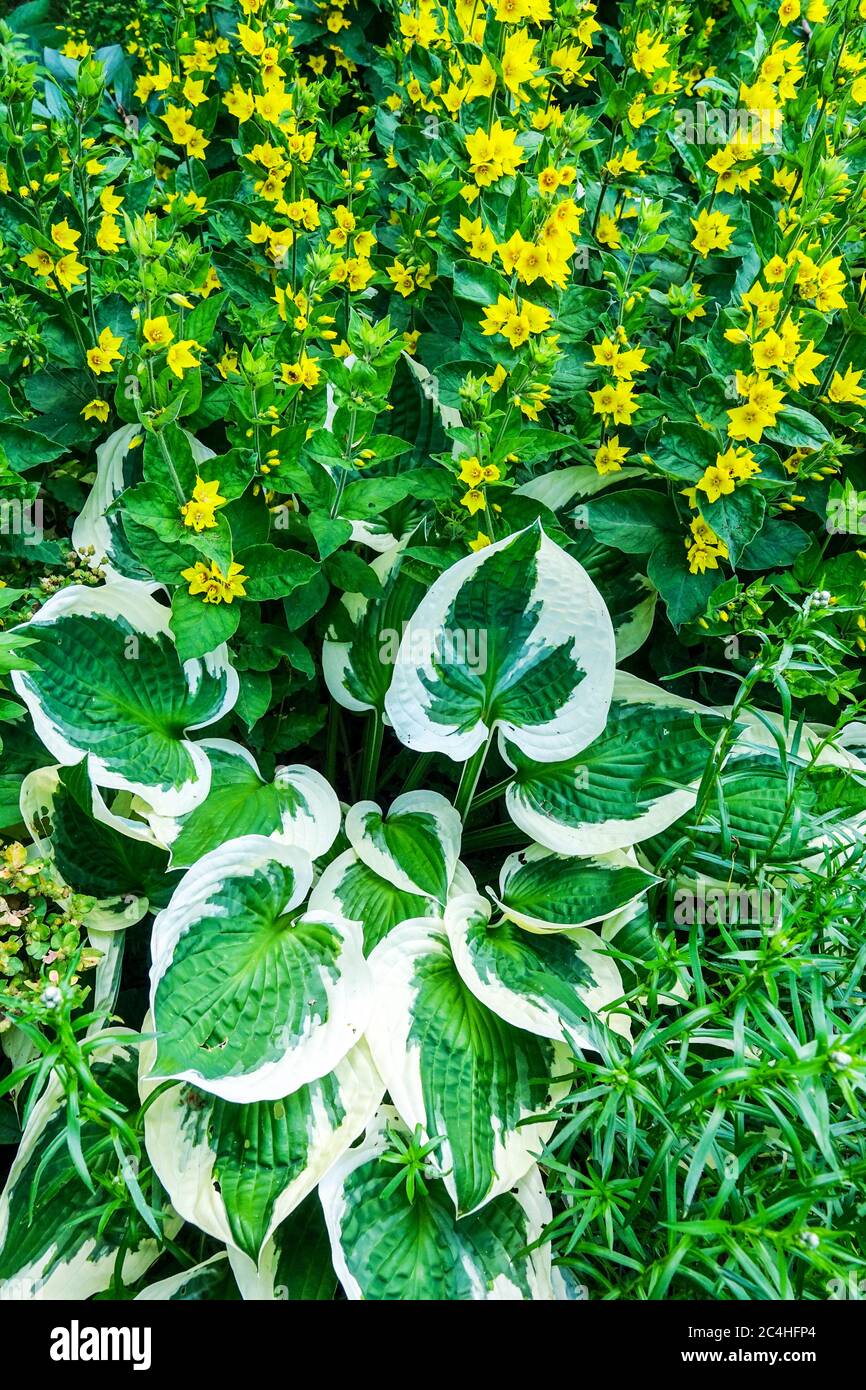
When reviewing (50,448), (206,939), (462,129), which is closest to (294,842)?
(206,939)

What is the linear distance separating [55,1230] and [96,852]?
458mm

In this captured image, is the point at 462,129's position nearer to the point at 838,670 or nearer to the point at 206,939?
the point at 838,670

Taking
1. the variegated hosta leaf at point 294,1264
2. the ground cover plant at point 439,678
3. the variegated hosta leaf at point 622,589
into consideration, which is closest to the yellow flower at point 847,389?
the ground cover plant at point 439,678

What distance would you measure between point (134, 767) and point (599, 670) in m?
0.65

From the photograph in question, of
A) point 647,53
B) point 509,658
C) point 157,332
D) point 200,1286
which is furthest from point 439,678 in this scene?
point 647,53

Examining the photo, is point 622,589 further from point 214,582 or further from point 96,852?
point 96,852

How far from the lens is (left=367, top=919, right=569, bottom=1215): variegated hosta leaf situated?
1.22 meters

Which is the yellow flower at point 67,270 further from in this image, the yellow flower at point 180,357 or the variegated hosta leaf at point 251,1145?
the variegated hosta leaf at point 251,1145

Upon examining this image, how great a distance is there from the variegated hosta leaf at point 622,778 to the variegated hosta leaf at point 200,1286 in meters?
0.68

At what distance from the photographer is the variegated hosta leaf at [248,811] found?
1.35 m

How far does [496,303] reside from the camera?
1365 millimetres

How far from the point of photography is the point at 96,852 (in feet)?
4.53

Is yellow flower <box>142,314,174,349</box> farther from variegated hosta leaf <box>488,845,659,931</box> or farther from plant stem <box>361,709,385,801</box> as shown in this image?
variegated hosta leaf <box>488,845,659,931</box>
